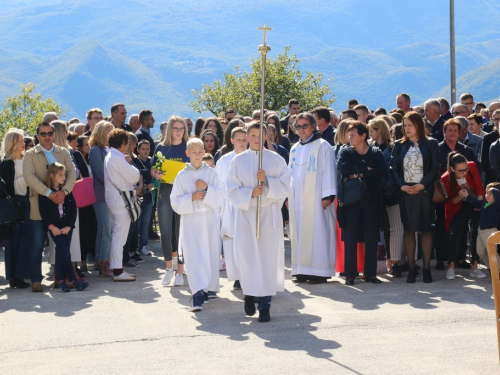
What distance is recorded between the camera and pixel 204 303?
10406mm

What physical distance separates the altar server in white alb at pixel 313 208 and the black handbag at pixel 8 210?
3.57m

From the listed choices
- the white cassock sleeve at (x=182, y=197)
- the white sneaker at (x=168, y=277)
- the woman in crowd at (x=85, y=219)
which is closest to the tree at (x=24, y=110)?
the woman in crowd at (x=85, y=219)

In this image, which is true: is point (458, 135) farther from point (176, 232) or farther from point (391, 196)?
point (176, 232)

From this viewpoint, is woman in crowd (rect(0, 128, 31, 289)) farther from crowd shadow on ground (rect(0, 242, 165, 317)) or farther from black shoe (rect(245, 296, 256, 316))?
black shoe (rect(245, 296, 256, 316))

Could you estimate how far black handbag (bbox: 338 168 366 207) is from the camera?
1145 cm

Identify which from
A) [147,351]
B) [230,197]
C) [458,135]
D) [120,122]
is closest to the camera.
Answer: [147,351]

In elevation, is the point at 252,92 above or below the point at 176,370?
above

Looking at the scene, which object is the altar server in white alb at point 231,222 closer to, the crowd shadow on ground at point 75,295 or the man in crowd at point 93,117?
the crowd shadow on ground at point 75,295

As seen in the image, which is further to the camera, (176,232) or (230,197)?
(176,232)

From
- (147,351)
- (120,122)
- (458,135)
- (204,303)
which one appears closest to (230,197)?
(204,303)

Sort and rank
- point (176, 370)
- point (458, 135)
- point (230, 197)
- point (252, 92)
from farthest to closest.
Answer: point (252, 92) < point (458, 135) < point (230, 197) < point (176, 370)

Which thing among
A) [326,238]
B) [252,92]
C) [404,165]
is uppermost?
[252,92]

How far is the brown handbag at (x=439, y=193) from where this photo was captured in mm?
11773

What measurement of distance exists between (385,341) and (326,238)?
12.2 feet
